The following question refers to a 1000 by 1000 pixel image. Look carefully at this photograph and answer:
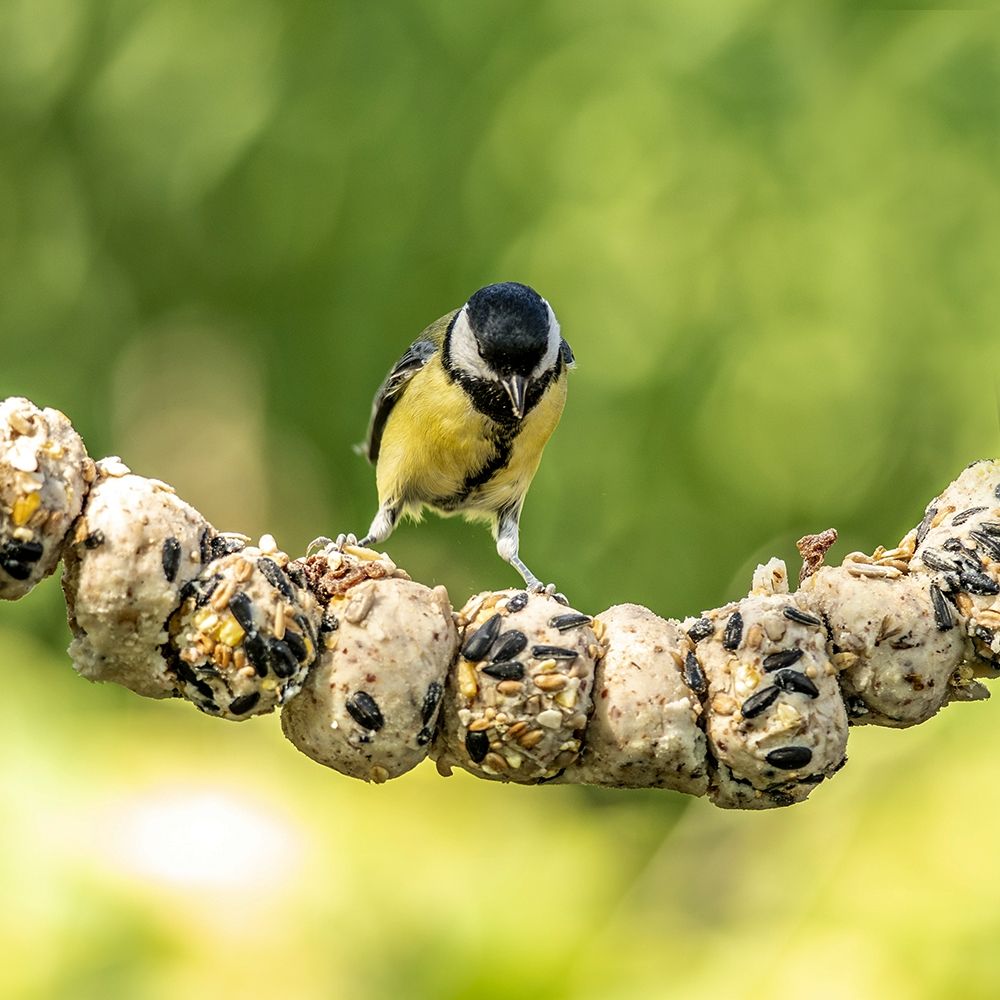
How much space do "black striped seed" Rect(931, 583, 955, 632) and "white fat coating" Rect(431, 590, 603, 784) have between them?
1.07 feet

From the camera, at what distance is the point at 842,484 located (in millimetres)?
2588

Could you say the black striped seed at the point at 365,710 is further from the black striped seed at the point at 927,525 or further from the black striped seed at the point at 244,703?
the black striped seed at the point at 927,525

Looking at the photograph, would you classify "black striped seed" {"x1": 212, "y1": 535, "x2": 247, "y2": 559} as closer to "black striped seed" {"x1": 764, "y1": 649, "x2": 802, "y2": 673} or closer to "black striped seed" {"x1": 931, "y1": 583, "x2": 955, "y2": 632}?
"black striped seed" {"x1": 764, "y1": 649, "x2": 802, "y2": 673}

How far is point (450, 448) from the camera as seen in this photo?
218 centimetres

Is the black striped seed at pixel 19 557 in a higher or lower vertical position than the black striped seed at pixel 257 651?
higher

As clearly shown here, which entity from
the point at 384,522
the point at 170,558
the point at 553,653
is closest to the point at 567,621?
the point at 553,653

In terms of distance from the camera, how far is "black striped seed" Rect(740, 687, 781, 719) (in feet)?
3.90

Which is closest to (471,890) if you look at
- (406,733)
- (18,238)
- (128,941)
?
(128,941)

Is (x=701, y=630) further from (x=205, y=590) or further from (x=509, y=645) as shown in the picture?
(x=205, y=590)

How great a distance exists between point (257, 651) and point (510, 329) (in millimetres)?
1042

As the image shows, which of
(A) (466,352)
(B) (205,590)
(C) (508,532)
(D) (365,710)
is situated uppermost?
(A) (466,352)

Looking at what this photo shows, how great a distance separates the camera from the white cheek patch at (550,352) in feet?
6.95

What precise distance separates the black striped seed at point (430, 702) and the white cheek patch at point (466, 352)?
3.28 ft

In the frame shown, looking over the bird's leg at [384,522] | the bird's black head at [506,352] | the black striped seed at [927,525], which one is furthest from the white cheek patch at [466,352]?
the black striped seed at [927,525]
